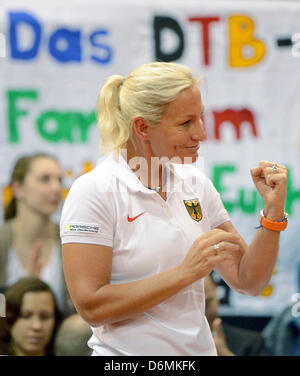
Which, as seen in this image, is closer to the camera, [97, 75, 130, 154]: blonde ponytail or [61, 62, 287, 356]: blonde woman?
[61, 62, 287, 356]: blonde woman

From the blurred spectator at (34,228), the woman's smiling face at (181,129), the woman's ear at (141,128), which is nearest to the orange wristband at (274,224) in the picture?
the woman's smiling face at (181,129)

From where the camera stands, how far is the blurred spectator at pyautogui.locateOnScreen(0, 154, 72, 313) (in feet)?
11.1

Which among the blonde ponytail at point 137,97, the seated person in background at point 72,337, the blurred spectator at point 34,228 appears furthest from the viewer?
the blurred spectator at point 34,228

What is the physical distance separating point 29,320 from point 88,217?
1.93 meters

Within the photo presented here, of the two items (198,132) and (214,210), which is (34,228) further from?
(198,132)

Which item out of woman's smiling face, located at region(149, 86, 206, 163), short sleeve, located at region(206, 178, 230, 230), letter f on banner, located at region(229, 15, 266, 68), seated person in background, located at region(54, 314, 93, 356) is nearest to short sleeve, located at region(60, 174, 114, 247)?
woman's smiling face, located at region(149, 86, 206, 163)

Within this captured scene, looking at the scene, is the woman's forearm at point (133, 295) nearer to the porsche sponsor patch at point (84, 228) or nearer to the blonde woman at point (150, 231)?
the blonde woman at point (150, 231)

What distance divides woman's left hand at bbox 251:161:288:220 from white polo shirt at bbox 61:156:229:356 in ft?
0.78

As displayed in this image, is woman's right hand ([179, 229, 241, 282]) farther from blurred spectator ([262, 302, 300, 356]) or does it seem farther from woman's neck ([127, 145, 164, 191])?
blurred spectator ([262, 302, 300, 356])

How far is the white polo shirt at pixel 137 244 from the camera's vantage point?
5.21ft

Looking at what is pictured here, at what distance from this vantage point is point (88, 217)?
1.57m

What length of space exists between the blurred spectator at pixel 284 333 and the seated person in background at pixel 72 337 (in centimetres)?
107
